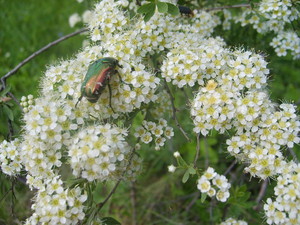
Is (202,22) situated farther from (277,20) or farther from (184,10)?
(277,20)

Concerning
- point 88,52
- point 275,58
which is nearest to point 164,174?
point 275,58

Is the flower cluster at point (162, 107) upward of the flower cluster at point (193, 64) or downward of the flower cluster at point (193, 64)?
downward

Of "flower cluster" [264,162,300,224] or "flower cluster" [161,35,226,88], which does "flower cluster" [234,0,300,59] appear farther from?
"flower cluster" [264,162,300,224]

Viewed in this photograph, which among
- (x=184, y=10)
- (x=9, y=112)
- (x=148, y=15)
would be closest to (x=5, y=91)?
(x=9, y=112)

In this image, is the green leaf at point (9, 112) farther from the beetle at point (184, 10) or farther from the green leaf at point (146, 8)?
the beetle at point (184, 10)

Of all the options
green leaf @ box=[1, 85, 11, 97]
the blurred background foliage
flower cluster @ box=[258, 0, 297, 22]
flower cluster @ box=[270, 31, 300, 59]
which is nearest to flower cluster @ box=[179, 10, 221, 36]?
the blurred background foliage

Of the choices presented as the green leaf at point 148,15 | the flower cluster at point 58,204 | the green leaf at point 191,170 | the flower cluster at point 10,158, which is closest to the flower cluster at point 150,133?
the green leaf at point 191,170

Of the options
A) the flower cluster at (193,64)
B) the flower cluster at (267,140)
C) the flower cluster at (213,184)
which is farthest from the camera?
the flower cluster at (193,64)

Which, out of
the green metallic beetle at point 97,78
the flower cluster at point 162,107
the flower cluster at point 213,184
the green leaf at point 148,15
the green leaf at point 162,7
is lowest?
the flower cluster at point 162,107
